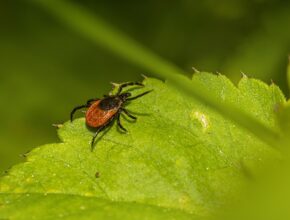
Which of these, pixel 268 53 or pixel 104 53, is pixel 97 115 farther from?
pixel 268 53

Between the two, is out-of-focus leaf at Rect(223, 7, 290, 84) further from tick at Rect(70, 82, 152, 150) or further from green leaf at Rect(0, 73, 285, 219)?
green leaf at Rect(0, 73, 285, 219)

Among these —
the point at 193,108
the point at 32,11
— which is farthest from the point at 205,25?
the point at 193,108

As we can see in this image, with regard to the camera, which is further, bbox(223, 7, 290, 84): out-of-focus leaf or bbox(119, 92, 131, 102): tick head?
bbox(223, 7, 290, 84): out-of-focus leaf

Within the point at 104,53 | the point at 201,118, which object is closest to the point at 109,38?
the point at 104,53

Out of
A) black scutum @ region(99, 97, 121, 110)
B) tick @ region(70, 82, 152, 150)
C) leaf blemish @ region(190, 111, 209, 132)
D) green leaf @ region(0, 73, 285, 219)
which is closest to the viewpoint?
green leaf @ region(0, 73, 285, 219)

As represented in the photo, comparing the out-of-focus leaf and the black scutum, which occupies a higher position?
the out-of-focus leaf

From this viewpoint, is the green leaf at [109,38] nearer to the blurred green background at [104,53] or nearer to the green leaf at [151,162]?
the green leaf at [151,162]

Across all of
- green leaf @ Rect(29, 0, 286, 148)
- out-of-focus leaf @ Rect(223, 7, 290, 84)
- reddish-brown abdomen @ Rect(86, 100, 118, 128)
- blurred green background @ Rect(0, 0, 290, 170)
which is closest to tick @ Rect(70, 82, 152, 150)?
reddish-brown abdomen @ Rect(86, 100, 118, 128)
